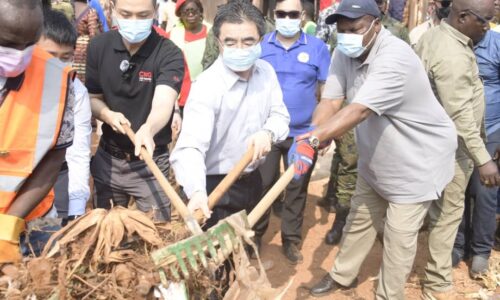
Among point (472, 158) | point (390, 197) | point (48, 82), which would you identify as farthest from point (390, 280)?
point (48, 82)

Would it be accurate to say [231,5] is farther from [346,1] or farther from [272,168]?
[272,168]

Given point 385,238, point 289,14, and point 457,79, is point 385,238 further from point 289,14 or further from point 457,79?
point 289,14

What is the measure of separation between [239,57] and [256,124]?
44 centimetres

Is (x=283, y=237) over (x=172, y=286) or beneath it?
beneath

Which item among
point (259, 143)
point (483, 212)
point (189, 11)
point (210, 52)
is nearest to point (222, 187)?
point (259, 143)

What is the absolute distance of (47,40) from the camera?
10.9 ft

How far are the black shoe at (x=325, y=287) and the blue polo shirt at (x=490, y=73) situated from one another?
1.87m

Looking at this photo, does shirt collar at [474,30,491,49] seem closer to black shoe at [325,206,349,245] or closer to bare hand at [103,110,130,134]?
black shoe at [325,206,349,245]

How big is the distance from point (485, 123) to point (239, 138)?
2.53 meters

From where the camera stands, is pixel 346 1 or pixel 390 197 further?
pixel 390 197

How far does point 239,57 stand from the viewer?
132 inches

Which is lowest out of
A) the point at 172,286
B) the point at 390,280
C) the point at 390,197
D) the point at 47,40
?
the point at 390,280

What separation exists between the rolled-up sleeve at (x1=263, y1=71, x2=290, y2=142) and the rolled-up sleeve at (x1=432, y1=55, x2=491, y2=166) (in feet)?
3.85

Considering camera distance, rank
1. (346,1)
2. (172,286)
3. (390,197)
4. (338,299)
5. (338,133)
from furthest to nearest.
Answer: (338,299) → (390,197) → (346,1) → (338,133) → (172,286)
